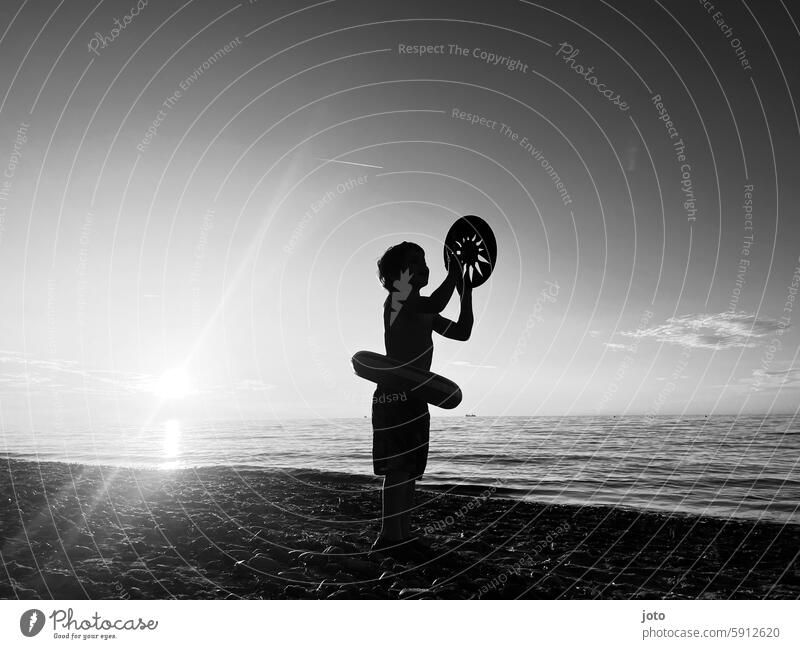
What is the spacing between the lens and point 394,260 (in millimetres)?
6727

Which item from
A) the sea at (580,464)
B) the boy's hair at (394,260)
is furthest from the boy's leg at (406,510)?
the sea at (580,464)

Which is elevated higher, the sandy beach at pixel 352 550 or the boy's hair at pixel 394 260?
the boy's hair at pixel 394 260

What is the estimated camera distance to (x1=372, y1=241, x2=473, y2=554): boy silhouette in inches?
250

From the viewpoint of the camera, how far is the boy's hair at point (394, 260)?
6715 mm

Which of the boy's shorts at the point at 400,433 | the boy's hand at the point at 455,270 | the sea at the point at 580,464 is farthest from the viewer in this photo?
the sea at the point at 580,464

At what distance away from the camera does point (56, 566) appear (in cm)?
585

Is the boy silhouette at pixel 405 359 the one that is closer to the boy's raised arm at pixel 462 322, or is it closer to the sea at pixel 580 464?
the boy's raised arm at pixel 462 322

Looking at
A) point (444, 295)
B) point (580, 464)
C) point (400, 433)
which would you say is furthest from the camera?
point (580, 464)

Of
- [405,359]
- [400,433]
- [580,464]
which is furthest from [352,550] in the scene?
[580,464]

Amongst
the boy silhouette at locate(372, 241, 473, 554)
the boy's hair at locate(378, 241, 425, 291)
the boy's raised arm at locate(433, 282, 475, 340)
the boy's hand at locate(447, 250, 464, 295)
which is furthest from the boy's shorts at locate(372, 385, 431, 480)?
the boy's hand at locate(447, 250, 464, 295)

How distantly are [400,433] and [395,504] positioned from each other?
2.98ft

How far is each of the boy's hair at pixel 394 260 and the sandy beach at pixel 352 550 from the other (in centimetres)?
354

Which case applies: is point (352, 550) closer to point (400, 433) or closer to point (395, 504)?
point (395, 504)
